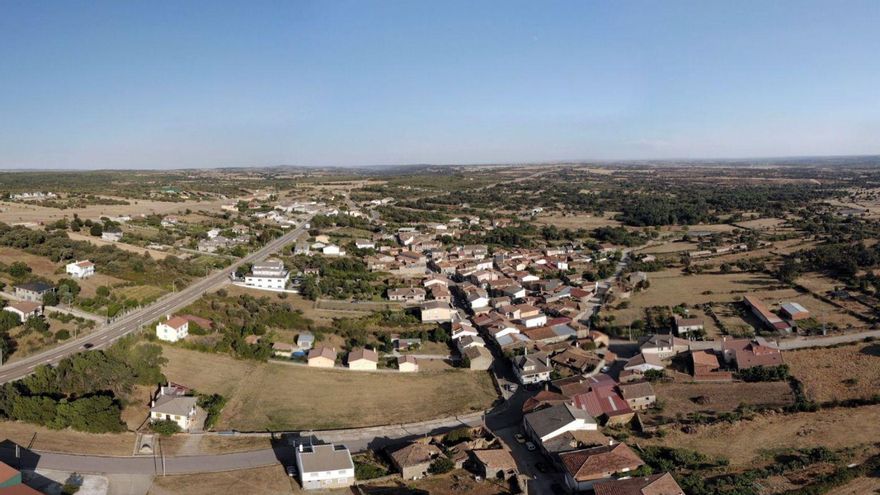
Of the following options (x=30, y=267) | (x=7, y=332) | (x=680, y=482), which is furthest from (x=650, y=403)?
(x=30, y=267)

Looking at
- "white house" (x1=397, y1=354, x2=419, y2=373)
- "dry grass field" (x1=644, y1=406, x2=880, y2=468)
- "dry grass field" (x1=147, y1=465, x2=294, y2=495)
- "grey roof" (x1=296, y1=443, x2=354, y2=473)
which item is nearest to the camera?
"dry grass field" (x1=147, y1=465, x2=294, y2=495)

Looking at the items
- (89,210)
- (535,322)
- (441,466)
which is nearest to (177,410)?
(441,466)

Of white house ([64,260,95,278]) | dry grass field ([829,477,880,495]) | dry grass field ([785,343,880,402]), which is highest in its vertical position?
white house ([64,260,95,278])

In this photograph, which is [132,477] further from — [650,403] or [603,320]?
[603,320]

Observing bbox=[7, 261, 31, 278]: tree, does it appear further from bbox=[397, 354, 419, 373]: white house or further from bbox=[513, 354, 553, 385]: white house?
bbox=[513, 354, 553, 385]: white house

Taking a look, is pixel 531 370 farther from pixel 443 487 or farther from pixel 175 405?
pixel 175 405

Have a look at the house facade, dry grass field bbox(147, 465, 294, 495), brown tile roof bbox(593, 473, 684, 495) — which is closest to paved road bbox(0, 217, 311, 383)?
the house facade
